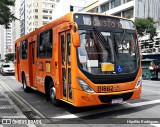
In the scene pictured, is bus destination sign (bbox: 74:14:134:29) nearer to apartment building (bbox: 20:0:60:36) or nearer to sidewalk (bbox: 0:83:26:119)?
sidewalk (bbox: 0:83:26:119)

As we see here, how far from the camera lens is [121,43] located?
27.1 feet

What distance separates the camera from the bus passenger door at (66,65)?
8.09 m

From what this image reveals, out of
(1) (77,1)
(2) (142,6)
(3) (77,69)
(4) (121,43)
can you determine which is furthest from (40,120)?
(1) (77,1)

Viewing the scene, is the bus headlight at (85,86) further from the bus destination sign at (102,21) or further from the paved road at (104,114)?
the bus destination sign at (102,21)

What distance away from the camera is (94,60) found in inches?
304

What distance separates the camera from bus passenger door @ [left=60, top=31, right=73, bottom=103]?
8.09 meters

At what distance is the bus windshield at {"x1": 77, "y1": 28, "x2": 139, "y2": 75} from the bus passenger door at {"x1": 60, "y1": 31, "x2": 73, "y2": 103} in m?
0.54

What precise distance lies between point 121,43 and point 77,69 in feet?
5.43

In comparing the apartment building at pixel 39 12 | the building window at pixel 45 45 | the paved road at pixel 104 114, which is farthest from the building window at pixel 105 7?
the apartment building at pixel 39 12

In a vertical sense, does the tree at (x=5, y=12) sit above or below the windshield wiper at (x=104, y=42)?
above

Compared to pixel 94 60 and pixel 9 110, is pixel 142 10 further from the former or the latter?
pixel 94 60

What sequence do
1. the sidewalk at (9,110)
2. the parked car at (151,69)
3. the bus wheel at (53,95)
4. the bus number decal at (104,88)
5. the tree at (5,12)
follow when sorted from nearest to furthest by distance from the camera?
1. the bus number decal at (104,88)
2. the sidewalk at (9,110)
3. the bus wheel at (53,95)
4. the tree at (5,12)
5. the parked car at (151,69)

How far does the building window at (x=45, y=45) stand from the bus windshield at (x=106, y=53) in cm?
212

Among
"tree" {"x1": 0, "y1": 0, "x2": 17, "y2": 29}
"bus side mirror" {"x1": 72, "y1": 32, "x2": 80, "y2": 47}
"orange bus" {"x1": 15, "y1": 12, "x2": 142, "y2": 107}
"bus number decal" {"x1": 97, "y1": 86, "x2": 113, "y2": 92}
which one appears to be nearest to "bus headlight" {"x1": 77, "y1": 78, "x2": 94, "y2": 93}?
"orange bus" {"x1": 15, "y1": 12, "x2": 142, "y2": 107}
